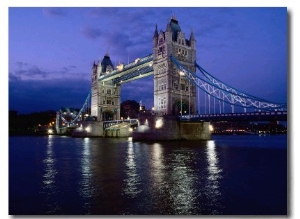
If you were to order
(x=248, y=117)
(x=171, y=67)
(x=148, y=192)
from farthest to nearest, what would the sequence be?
(x=171, y=67)
(x=248, y=117)
(x=148, y=192)

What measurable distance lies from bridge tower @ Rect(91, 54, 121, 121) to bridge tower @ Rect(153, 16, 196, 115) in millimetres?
23591

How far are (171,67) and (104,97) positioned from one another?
2767cm

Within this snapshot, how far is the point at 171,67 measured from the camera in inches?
1565

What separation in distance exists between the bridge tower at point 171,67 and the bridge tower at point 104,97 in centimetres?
2359

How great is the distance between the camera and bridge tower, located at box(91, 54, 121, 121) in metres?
63.9

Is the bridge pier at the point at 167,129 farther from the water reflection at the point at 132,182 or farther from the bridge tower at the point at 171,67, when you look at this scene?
the water reflection at the point at 132,182

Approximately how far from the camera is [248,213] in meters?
7.75

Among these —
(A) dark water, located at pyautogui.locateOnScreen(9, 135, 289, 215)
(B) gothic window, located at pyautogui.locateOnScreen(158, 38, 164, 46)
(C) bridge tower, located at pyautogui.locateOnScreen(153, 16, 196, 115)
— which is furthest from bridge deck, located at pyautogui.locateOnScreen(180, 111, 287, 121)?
(A) dark water, located at pyautogui.locateOnScreen(9, 135, 289, 215)

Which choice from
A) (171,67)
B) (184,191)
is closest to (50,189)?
(184,191)

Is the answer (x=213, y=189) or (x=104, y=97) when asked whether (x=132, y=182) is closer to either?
(x=213, y=189)

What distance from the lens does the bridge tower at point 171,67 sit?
3969cm

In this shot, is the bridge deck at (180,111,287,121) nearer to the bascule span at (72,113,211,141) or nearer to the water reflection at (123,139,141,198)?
the bascule span at (72,113,211,141)

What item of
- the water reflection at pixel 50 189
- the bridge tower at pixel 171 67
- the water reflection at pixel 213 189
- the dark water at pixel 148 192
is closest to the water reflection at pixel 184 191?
the dark water at pixel 148 192
